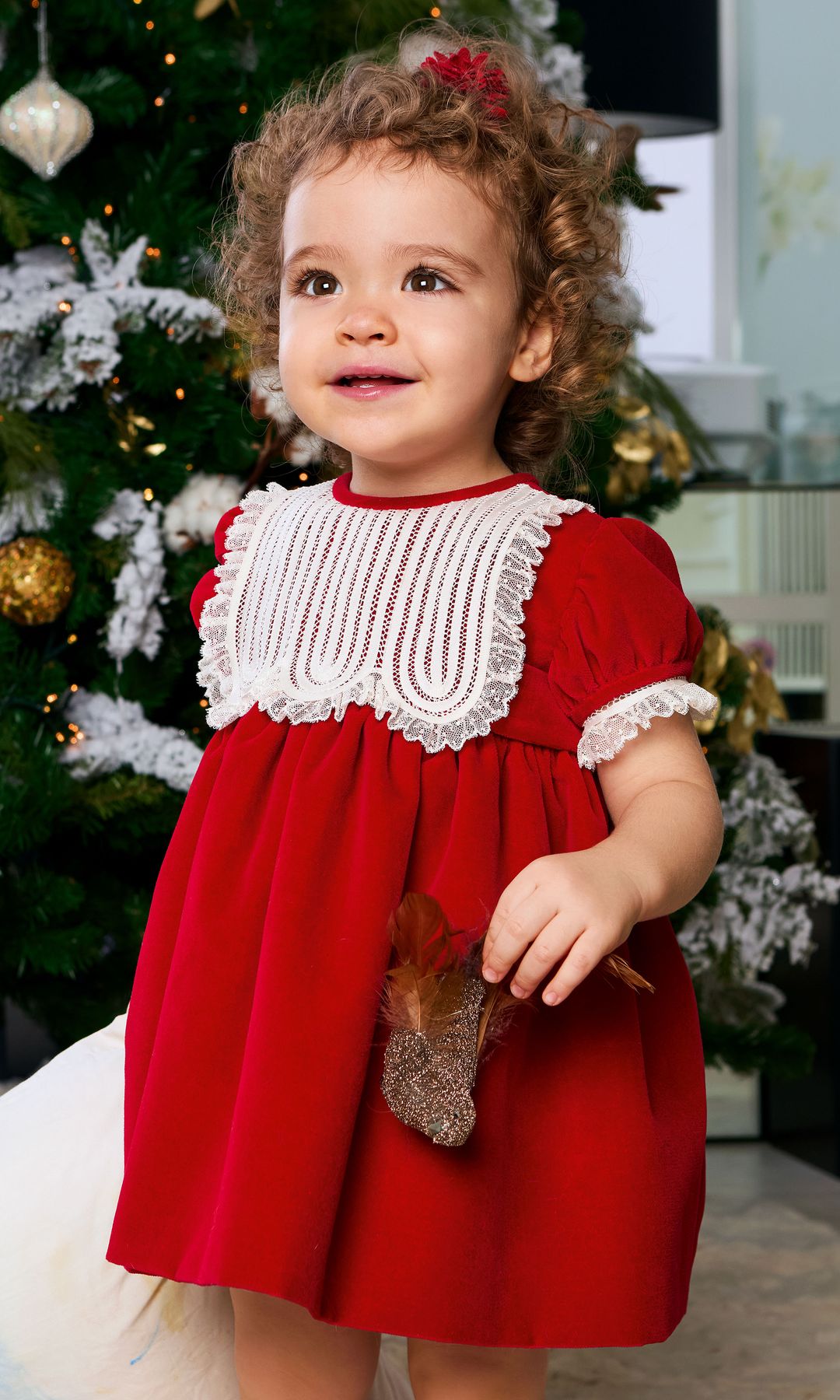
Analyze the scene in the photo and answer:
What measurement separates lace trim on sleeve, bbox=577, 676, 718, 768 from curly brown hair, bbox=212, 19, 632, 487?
275mm

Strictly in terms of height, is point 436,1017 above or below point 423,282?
below

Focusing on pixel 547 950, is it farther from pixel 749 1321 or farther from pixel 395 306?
pixel 749 1321

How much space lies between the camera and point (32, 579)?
1405 mm

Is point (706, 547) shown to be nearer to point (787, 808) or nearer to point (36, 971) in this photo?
point (787, 808)

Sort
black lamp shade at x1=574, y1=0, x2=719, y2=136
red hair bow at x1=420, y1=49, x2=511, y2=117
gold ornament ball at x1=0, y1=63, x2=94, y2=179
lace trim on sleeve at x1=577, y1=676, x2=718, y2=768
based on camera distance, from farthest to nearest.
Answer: black lamp shade at x1=574, y1=0, x2=719, y2=136 → gold ornament ball at x1=0, y1=63, x2=94, y2=179 → red hair bow at x1=420, y1=49, x2=511, y2=117 → lace trim on sleeve at x1=577, y1=676, x2=718, y2=768

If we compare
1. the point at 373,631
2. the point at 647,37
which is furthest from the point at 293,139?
the point at 647,37

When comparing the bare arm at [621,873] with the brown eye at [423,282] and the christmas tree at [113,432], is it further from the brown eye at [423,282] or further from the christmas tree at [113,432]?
the christmas tree at [113,432]

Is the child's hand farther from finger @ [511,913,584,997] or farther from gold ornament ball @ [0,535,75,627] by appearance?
gold ornament ball @ [0,535,75,627]

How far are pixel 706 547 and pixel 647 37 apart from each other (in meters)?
0.88

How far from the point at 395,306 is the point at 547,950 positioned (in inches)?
15.4

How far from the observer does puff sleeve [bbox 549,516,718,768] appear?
2.67 feet

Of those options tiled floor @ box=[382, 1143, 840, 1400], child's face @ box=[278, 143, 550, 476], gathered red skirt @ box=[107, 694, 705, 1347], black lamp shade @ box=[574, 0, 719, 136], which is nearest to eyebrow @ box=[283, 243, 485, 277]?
child's face @ box=[278, 143, 550, 476]

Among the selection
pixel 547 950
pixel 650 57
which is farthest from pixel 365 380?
pixel 650 57

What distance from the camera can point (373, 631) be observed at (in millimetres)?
872
